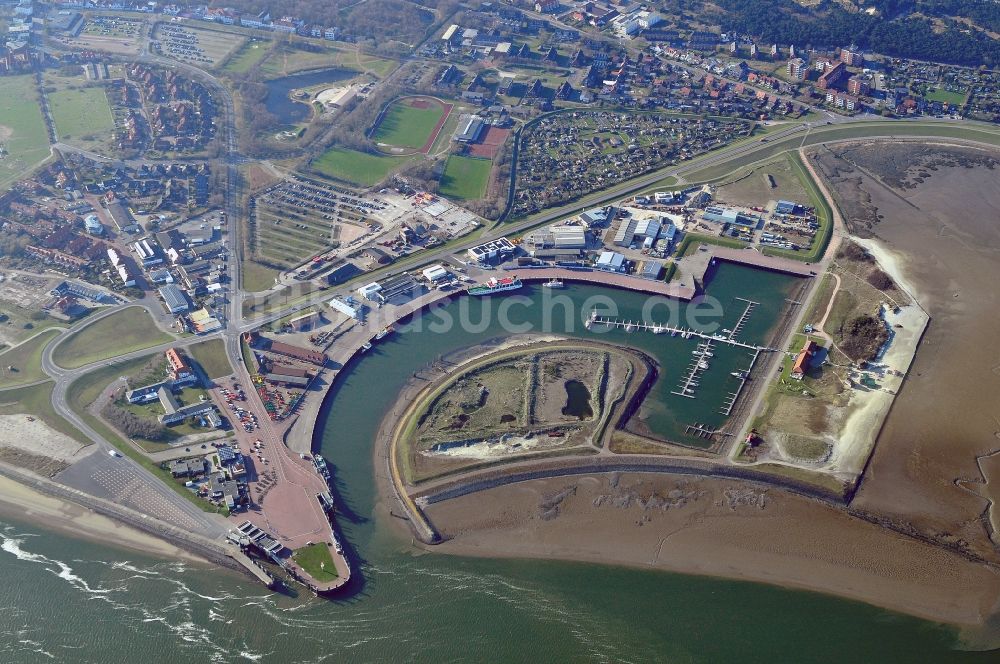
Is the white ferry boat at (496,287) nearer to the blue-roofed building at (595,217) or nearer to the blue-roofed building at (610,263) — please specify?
the blue-roofed building at (610,263)

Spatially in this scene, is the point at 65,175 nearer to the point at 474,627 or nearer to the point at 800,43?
the point at 474,627

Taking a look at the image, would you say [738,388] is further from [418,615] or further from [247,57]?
[247,57]

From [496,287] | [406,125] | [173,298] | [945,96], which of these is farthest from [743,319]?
[945,96]

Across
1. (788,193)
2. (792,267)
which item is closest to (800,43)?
(788,193)

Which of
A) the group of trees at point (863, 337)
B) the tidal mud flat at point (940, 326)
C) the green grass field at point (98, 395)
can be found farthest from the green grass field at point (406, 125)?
the group of trees at point (863, 337)

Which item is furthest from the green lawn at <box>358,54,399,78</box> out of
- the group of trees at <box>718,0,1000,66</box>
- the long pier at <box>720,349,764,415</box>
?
the long pier at <box>720,349,764,415</box>

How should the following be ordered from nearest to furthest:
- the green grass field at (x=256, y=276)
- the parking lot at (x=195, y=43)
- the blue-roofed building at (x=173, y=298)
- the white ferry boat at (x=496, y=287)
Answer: the blue-roofed building at (x=173, y=298), the white ferry boat at (x=496, y=287), the green grass field at (x=256, y=276), the parking lot at (x=195, y=43)
